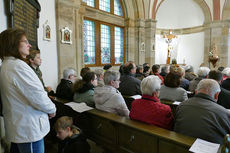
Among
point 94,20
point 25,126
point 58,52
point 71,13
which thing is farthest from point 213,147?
point 94,20

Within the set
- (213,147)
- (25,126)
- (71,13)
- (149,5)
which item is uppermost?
(149,5)

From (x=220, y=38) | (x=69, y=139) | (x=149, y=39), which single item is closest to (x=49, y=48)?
(x=69, y=139)

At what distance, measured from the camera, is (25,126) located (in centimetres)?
157

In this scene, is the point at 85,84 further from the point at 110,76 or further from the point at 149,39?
the point at 149,39

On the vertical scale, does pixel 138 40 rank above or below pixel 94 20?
below

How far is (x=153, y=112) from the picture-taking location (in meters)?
2.09

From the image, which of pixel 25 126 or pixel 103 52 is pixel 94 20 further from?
pixel 25 126

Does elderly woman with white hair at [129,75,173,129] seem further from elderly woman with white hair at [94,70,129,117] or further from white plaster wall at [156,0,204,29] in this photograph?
white plaster wall at [156,0,204,29]

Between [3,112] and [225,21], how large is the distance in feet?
46.2

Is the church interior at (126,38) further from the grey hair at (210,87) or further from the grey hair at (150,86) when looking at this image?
the grey hair at (210,87)

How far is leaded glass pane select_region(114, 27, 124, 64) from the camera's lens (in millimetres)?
10594

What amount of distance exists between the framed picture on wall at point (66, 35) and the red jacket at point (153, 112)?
4299 mm

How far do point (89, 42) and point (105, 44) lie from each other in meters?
1.19

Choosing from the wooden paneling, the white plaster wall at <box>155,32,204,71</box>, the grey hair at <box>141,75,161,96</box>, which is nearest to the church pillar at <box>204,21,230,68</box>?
the white plaster wall at <box>155,32,204,71</box>
